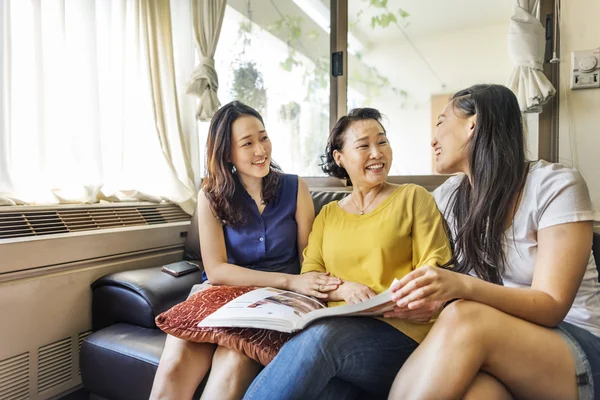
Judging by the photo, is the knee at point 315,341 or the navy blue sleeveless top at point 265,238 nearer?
the knee at point 315,341

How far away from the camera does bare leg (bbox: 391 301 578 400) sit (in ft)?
2.51

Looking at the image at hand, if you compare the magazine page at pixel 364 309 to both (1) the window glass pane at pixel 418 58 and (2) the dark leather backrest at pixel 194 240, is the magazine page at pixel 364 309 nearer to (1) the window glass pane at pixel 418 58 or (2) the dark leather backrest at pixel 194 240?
(2) the dark leather backrest at pixel 194 240

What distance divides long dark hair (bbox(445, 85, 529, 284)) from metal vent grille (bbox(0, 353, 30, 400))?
1.48 meters

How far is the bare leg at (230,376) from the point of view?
0.97 metres

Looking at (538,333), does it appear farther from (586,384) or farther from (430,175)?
(430,175)

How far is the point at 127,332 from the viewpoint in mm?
1372

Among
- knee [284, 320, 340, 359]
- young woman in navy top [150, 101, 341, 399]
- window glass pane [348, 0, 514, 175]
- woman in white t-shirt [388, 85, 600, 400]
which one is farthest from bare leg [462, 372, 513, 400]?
window glass pane [348, 0, 514, 175]

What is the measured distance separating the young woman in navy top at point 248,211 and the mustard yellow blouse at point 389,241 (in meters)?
0.13

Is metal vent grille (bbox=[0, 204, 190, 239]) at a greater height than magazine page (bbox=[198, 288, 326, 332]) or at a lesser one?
greater

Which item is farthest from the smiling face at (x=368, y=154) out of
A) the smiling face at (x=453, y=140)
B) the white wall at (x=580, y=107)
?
the white wall at (x=580, y=107)

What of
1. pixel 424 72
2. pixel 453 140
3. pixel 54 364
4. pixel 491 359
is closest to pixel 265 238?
pixel 453 140

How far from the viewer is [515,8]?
169cm

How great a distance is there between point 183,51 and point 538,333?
2237 millimetres

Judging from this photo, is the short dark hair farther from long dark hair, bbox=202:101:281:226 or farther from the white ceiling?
the white ceiling
